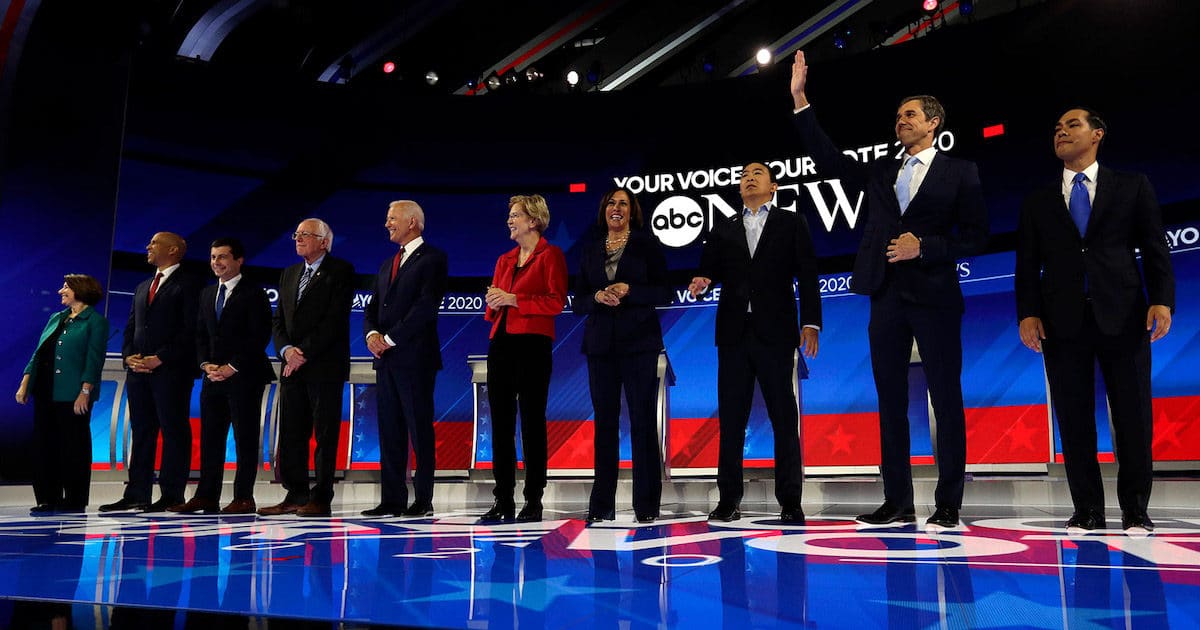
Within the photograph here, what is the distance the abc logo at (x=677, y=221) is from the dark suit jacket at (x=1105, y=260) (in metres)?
5.56

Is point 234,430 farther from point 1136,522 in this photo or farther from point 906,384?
point 1136,522

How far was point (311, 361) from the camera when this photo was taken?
419 cm

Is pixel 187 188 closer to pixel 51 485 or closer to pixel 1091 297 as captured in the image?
pixel 51 485

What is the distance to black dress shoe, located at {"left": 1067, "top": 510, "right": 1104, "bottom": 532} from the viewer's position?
111 inches

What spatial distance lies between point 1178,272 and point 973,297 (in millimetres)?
1465

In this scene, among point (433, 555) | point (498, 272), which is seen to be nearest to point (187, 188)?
point (498, 272)

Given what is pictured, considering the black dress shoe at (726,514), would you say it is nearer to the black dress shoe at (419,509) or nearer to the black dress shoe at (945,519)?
the black dress shoe at (945,519)

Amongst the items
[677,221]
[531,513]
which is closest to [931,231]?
[531,513]

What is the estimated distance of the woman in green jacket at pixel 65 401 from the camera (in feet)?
16.3

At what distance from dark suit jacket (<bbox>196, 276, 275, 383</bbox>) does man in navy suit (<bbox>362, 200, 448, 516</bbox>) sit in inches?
32.7

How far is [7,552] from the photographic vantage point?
252 centimetres

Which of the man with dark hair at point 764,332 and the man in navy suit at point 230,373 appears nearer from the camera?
the man with dark hair at point 764,332

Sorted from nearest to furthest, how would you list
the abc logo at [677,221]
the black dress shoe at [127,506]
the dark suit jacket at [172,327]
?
the black dress shoe at [127,506] < the dark suit jacket at [172,327] < the abc logo at [677,221]

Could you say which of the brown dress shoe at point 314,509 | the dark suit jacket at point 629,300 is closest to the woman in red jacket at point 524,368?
the dark suit jacket at point 629,300
